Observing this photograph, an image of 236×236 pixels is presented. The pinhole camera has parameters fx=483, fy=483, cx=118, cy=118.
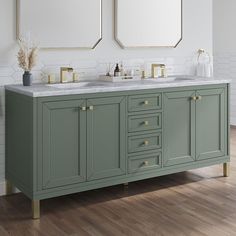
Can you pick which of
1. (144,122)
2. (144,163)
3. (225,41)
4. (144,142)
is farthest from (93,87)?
(225,41)

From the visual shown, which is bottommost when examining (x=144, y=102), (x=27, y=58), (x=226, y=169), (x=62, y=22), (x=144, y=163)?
(x=226, y=169)

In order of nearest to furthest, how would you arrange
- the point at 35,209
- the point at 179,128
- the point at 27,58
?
the point at 35,209 < the point at 27,58 < the point at 179,128

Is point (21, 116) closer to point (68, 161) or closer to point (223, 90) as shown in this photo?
point (68, 161)

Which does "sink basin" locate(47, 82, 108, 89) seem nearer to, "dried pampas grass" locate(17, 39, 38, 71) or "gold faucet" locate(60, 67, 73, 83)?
"gold faucet" locate(60, 67, 73, 83)

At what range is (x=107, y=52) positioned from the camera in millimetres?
4113

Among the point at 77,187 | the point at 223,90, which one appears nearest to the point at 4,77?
the point at 77,187

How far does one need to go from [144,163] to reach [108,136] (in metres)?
0.42

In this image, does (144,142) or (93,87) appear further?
(144,142)

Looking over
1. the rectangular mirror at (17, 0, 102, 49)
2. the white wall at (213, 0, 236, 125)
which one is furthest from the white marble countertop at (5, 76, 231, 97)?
the white wall at (213, 0, 236, 125)

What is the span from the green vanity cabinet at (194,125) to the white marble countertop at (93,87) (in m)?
0.08

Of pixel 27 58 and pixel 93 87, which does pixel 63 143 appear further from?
pixel 27 58

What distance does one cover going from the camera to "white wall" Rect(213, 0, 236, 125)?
6.62 meters

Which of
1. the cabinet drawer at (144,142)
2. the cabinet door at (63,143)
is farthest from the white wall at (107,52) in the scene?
the cabinet drawer at (144,142)

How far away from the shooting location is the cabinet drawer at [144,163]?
3.74m
